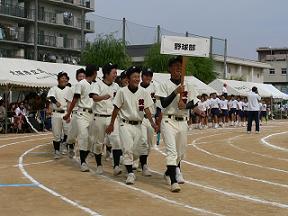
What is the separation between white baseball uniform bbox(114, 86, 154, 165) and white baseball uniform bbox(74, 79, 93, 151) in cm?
159

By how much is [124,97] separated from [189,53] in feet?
4.59

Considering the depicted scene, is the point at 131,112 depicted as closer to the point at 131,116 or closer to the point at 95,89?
the point at 131,116

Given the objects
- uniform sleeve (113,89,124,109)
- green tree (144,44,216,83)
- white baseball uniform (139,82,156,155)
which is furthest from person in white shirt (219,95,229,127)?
uniform sleeve (113,89,124,109)

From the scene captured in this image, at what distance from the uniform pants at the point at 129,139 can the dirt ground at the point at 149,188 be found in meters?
0.49

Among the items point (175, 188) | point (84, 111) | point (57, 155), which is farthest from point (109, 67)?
point (57, 155)

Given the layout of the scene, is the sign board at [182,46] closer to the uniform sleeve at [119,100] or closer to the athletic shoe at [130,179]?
the uniform sleeve at [119,100]

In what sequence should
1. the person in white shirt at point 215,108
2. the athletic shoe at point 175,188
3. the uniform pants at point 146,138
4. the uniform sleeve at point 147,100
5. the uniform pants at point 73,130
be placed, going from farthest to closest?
1. the person in white shirt at point 215,108
2. the uniform pants at point 73,130
3. the uniform pants at point 146,138
4. the uniform sleeve at point 147,100
5. the athletic shoe at point 175,188

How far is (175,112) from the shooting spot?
8.80m

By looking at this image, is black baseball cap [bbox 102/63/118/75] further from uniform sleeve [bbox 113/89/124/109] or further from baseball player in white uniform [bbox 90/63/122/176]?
uniform sleeve [bbox 113/89/124/109]

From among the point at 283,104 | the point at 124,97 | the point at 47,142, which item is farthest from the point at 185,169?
the point at 283,104

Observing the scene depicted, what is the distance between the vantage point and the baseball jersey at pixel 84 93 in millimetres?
10977

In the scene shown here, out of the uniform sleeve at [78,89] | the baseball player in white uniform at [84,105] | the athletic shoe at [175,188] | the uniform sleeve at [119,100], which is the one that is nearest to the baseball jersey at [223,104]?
the baseball player in white uniform at [84,105]

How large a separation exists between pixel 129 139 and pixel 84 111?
215 cm

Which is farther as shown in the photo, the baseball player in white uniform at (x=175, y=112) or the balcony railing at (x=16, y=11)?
the balcony railing at (x=16, y=11)
